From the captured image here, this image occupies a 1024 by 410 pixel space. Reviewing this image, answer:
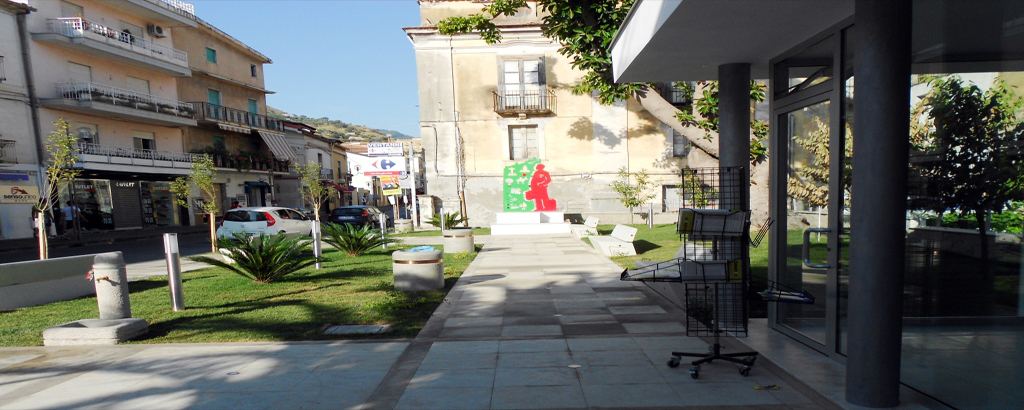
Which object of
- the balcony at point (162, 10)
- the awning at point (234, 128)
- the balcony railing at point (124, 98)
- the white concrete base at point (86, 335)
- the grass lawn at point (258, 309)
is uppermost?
the balcony at point (162, 10)

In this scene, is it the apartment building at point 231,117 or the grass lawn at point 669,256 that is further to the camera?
the apartment building at point 231,117

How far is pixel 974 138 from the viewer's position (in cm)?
352

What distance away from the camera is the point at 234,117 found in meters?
32.9

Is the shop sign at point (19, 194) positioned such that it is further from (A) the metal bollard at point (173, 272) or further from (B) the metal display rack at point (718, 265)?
(B) the metal display rack at point (718, 265)

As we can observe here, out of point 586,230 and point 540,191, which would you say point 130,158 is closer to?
point 540,191

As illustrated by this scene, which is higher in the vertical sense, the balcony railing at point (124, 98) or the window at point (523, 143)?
the balcony railing at point (124, 98)

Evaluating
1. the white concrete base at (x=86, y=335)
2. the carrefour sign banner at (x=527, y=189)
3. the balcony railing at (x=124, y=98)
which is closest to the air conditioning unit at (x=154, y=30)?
the balcony railing at (x=124, y=98)

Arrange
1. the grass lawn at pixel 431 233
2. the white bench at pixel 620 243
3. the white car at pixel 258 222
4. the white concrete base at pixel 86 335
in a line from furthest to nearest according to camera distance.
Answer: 1. the grass lawn at pixel 431 233
2. the white car at pixel 258 222
3. the white bench at pixel 620 243
4. the white concrete base at pixel 86 335

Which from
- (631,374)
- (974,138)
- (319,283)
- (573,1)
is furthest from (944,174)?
(319,283)

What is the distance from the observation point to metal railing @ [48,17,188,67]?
22328mm

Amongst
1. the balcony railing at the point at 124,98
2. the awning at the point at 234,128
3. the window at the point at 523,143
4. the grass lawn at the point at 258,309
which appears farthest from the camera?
the awning at the point at 234,128

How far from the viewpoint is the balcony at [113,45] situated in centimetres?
2228

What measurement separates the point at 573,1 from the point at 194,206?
29041 millimetres

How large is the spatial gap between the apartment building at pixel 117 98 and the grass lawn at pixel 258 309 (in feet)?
58.2
